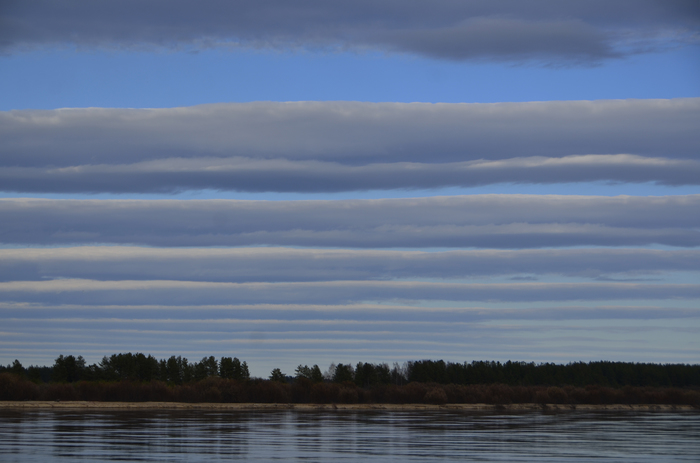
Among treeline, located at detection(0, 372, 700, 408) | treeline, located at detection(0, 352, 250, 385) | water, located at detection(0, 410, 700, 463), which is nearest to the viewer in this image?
water, located at detection(0, 410, 700, 463)

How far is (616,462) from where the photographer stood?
118 feet

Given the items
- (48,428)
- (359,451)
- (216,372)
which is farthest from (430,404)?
(359,451)

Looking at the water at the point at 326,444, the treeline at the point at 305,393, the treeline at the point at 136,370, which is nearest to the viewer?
the water at the point at 326,444

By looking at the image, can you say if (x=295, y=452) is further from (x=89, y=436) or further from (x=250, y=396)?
(x=250, y=396)

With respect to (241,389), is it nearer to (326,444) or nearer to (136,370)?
(136,370)

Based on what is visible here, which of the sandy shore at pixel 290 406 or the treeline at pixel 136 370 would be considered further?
the treeline at pixel 136 370

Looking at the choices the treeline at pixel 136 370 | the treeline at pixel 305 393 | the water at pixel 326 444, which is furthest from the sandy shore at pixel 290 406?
the water at pixel 326 444

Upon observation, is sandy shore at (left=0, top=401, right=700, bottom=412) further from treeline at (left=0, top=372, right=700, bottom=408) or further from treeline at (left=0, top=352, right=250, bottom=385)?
treeline at (left=0, top=352, right=250, bottom=385)

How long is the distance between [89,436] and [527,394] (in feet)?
369

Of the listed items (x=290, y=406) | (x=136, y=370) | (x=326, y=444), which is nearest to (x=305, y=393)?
(x=290, y=406)

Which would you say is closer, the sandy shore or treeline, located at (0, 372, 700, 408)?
the sandy shore

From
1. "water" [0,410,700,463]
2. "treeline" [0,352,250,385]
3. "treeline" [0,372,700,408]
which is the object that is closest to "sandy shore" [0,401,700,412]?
"treeline" [0,372,700,408]

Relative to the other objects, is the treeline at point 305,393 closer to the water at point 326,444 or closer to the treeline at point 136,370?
the treeline at point 136,370

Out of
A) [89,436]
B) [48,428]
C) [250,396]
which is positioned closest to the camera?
[89,436]
